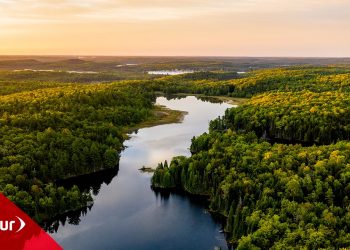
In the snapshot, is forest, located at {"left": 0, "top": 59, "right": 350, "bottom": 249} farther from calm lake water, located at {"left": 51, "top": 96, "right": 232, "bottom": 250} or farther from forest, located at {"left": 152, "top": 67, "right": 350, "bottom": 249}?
calm lake water, located at {"left": 51, "top": 96, "right": 232, "bottom": 250}

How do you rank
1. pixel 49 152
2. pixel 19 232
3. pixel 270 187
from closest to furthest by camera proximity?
pixel 19 232, pixel 270 187, pixel 49 152

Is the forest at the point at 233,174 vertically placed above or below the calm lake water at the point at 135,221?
above

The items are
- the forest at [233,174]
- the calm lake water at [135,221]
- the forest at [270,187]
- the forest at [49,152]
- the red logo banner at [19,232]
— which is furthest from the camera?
the forest at [49,152]

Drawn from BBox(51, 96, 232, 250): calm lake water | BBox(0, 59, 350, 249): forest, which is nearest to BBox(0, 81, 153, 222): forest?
BBox(0, 59, 350, 249): forest

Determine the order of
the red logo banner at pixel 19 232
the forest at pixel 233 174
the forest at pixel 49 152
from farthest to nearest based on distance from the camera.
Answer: the forest at pixel 49 152, the red logo banner at pixel 19 232, the forest at pixel 233 174

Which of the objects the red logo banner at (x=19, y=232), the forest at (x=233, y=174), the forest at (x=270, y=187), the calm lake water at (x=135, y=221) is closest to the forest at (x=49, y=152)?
the forest at (x=233, y=174)

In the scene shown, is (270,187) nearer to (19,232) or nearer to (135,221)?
(135,221)

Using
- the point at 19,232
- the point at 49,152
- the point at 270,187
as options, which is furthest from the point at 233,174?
the point at 49,152

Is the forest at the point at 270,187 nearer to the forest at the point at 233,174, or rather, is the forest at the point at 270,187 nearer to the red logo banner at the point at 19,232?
the forest at the point at 233,174

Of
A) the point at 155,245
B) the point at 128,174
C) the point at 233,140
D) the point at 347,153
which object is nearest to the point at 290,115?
the point at 233,140
